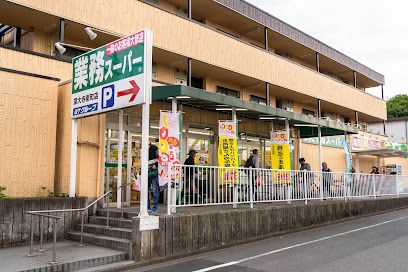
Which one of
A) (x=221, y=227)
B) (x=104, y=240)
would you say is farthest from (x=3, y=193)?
(x=221, y=227)

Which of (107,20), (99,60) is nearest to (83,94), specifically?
(99,60)

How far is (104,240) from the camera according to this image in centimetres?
863

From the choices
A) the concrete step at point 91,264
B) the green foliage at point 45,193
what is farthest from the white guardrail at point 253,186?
the green foliage at point 45,193

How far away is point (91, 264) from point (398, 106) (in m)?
56.0

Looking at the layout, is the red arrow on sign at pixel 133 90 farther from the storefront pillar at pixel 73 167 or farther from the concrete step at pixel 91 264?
the concrete step at pixel 91 264

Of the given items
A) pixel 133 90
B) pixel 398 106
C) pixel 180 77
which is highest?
pixel 398 106

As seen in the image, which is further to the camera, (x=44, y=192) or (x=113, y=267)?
(x=44, y=192)

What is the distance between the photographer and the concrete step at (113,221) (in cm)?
915

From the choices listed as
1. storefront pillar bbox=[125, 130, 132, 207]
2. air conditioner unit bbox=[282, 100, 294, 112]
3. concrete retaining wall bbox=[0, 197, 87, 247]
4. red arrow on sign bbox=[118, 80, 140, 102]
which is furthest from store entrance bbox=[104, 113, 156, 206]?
air conditioner unit bbox=[282, 100, 294, 112]

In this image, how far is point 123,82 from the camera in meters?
8.75

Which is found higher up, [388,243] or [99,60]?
[99,60]

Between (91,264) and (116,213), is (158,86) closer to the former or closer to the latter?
(116,213)

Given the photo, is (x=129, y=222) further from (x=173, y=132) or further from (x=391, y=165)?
(x=391, y=165)

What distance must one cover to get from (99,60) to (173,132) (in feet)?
8.16
